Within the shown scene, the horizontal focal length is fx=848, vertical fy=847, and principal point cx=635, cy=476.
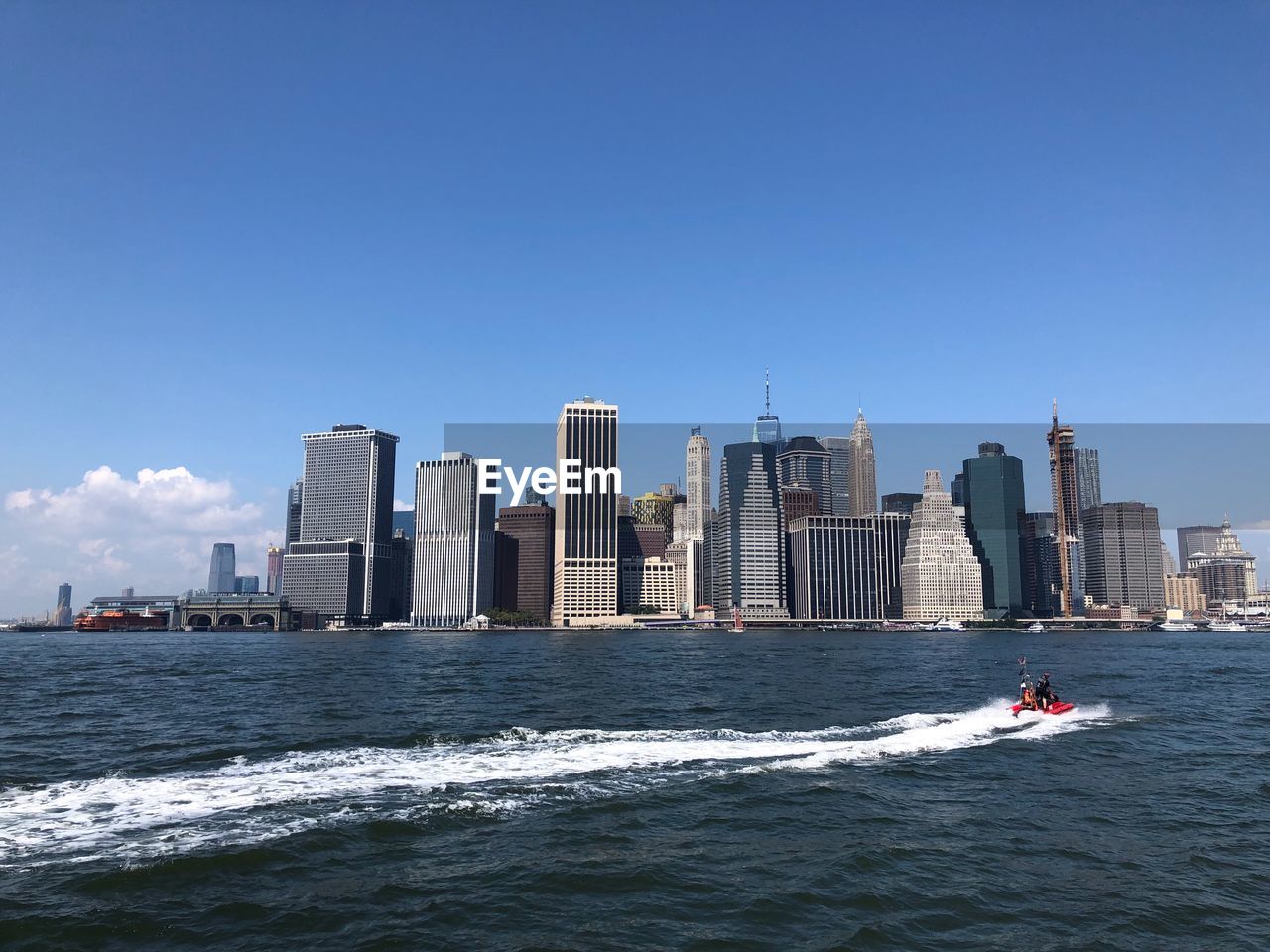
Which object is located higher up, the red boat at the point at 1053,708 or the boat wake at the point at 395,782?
the boat wake at the point at 395,782

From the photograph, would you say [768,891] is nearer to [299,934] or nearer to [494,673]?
[299,934]

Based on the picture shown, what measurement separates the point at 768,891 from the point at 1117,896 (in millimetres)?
9466

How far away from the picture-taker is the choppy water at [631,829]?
20844 millimetres

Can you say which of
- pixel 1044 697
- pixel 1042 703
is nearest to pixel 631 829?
pixel 1042 703

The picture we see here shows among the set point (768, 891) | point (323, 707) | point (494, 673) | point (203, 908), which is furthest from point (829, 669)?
point (203, 908)

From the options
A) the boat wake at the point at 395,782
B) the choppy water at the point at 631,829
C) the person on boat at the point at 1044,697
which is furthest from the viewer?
the person on boat at the point at 1044,697

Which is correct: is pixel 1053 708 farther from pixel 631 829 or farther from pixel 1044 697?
pixel 631 829

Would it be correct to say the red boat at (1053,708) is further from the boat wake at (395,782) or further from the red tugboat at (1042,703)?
the boat wake at (395,782)

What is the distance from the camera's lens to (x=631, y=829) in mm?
28703

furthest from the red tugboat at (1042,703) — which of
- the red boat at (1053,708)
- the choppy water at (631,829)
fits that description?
the choppy water at (631,829)

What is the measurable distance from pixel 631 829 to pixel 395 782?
1107cm

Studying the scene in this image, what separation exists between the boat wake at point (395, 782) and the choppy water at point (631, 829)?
19 centimetres

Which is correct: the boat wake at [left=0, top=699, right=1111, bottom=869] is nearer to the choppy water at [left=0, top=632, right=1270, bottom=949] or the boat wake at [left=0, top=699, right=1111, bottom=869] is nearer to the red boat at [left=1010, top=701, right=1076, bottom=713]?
the choppy water at [left=0, top=632, right=1270, bottom=949]

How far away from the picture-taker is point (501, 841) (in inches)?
1064
